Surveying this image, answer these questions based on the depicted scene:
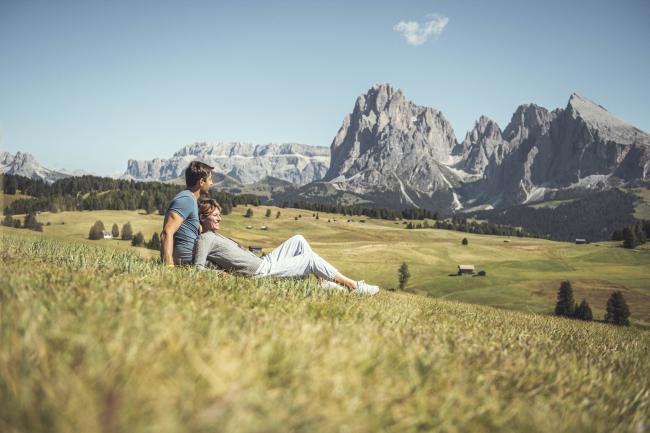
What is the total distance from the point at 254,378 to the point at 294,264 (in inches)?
341

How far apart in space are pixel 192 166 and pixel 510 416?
10.3 meters

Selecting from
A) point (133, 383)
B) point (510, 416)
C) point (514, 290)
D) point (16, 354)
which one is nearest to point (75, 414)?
point (133, 383)

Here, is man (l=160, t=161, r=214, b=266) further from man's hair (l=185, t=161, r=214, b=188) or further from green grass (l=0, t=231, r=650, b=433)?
green grass (l=0, t=231, r=650, b=433)

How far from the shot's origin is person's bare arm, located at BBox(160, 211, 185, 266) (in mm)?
9797

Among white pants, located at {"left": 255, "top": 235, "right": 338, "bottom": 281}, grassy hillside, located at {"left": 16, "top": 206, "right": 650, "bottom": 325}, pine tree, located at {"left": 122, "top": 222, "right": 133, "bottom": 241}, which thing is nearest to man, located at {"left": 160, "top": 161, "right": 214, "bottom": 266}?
white pants, located at {"left": 255, "top": 235, "right": 338, "bottom": 281}

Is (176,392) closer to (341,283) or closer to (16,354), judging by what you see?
(16,354)

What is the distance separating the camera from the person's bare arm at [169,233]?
980 cm

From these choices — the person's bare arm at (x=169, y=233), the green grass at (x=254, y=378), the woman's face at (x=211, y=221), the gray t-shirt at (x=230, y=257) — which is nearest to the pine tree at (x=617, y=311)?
the gray t-shirt at (x=230, y=257)

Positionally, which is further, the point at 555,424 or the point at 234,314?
the point at 234,314

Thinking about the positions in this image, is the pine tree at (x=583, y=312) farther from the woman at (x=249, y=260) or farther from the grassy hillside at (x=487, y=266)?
the woman at (x=249, y=260)

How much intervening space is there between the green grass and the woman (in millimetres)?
6049

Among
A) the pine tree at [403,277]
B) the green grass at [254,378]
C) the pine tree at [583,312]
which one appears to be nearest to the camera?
the green grass at [254,378]

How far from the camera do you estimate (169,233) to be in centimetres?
1019

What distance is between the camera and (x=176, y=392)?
6.06 feet
